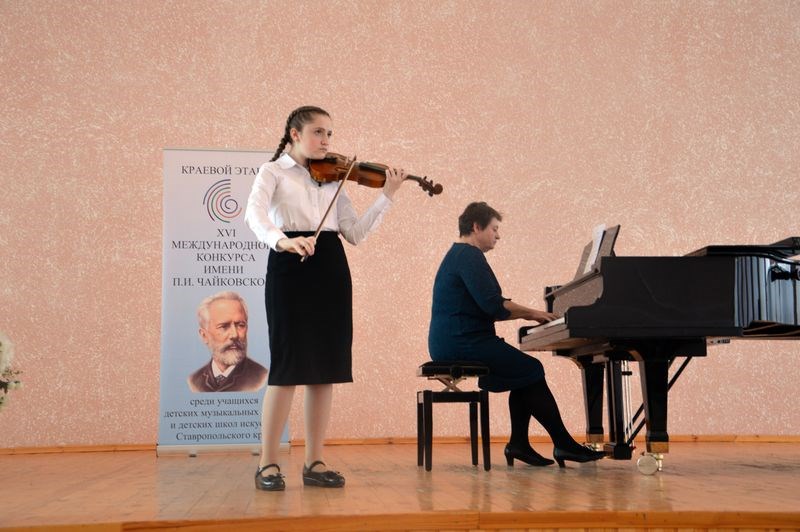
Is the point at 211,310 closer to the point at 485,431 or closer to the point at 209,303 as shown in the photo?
the point at 209,303

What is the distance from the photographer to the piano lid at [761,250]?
3.46 m

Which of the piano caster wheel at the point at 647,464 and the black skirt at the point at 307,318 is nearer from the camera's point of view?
the black skirt at the point at 307,318

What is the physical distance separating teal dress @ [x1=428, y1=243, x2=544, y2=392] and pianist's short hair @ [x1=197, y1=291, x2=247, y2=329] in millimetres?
1702

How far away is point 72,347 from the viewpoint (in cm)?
611

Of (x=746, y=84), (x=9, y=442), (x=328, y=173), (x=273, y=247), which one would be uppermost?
(x=746, y=84)

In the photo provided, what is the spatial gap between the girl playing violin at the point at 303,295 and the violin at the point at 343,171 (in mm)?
32

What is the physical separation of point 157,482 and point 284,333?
3.51ft

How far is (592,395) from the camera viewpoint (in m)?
4.32

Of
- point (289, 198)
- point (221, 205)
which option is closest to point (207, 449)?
point (221, 205)

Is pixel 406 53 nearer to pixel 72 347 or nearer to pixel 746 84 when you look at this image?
pixel 746 84

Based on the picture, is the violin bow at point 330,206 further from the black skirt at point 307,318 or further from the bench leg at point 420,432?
the bench leg at point 420,432


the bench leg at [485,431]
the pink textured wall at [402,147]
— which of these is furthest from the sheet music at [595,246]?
the pink textured wall at [402,147]

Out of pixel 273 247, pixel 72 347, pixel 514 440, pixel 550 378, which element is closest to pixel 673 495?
pixel 514 440

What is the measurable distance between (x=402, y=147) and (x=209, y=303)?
1.85m
